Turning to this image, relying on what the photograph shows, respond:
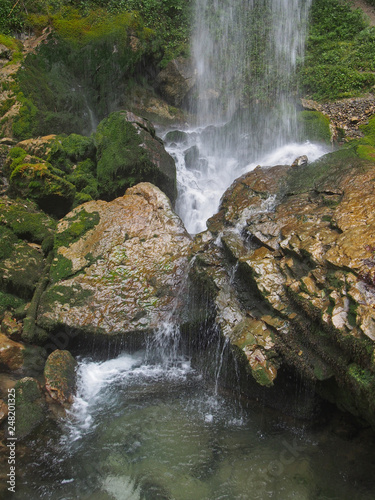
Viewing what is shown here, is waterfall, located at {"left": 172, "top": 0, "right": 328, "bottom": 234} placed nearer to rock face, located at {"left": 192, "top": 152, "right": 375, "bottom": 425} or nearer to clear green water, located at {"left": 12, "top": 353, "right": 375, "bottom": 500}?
rock face, located at {"left": 192, "top": 152, "right": 375, "bottom": 425}

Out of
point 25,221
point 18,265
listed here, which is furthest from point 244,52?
point 18,265

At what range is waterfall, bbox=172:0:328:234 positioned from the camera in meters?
11.5

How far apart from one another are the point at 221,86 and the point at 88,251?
467 inches

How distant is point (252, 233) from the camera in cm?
643

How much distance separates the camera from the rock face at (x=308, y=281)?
4250 millimetres

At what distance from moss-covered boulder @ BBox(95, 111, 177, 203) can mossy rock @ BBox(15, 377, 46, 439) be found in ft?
17.6

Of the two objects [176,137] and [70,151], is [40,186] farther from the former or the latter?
[176,137]

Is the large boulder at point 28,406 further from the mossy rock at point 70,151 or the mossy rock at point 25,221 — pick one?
the mossy rock at point 70,151

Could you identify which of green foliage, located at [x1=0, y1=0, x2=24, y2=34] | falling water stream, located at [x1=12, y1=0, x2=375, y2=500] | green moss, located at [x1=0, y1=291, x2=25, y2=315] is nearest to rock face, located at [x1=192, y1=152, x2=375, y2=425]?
falling water stream, located at [x1=12, y1=0, x2=375, y2=500]

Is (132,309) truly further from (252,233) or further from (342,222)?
(342,222)

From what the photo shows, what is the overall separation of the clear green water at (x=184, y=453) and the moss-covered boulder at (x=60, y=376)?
229mm

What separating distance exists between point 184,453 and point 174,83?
14436mm

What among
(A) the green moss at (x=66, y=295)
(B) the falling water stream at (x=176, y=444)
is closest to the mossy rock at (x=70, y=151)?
(A) the green moss at (x=66, y=295)

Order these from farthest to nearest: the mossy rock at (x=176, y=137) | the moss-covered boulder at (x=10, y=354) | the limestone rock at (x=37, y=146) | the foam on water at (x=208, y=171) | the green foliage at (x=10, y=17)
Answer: the mossy rock at (x=176, y=137) < the green foliage at (x=10, y=17) < the foam on water at (x=208, y=171) < the limestone rock at (x=37, y=146) < the moss-covered boulder at (x=10, y=354)
